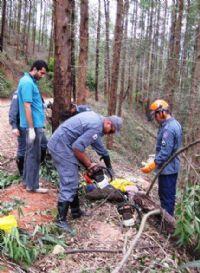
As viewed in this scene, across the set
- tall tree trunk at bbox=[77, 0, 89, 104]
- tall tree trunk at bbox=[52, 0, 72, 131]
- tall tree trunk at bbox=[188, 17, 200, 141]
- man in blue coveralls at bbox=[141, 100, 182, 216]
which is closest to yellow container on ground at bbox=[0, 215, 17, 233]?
man in blue coveralls at bbox=[141, 100, 182, 216]

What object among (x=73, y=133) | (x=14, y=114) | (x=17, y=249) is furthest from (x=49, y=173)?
(x=17, y=249)

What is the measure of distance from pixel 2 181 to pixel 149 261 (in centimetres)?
292

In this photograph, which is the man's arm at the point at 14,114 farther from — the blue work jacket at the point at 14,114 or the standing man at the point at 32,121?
the standing man at the point at 32,121

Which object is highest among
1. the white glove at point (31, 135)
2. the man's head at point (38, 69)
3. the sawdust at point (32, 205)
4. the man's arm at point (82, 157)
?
the man's head at point (38, 69)

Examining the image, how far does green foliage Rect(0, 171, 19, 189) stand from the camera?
6.32 m

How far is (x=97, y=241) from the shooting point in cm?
488

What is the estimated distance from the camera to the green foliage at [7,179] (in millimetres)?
6316

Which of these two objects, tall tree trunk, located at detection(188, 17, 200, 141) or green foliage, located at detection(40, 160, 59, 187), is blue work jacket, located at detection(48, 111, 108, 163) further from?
tall tree trunk, located at detection(188, 17, 200, 141)

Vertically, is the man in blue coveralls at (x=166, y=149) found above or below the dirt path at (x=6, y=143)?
above

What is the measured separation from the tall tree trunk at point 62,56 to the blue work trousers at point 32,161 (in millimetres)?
1400

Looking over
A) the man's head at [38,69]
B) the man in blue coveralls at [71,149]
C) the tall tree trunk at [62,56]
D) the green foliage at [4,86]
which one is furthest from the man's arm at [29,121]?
the green foliage at [4,86]

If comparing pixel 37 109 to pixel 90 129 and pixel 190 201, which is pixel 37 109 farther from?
pixel 190 201

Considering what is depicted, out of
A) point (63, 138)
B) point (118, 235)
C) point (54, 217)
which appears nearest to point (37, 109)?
point (63, 138)

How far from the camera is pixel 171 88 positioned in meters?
16.7
